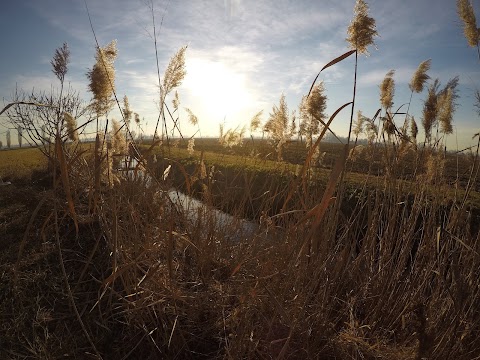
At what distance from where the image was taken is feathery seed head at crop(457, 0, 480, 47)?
2.48 m

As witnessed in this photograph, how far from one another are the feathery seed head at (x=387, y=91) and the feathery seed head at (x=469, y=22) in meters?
0.80

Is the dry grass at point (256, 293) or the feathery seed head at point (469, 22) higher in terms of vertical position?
the feathery seed head at point (469, 22)

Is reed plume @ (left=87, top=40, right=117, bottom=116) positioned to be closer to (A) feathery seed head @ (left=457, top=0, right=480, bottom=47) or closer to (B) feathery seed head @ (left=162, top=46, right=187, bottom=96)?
(B) feathery seed head @ (left=162, top=46, right=187, bottom=96)

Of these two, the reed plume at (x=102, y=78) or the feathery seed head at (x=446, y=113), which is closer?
the reed plume at (x=102, y=78)

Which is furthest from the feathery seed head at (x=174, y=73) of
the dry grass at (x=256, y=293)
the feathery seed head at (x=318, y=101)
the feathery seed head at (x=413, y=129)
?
the feathery seed head at (x=413, y=129)

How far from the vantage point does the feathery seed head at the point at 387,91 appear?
322 centimetres

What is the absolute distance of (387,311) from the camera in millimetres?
2109

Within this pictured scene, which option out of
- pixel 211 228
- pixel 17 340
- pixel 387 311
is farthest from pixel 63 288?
pixel 387 311

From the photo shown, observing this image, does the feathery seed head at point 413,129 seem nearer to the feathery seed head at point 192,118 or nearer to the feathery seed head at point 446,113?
the feathery seed head at point 446,113

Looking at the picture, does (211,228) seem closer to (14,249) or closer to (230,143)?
(230,143)

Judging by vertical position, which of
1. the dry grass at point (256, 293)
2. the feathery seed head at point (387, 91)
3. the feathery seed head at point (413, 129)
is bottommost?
the dry grass at point (256, 293)

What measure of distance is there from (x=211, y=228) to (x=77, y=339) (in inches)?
44.4

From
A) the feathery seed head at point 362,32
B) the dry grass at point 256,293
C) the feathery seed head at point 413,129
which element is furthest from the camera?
the feathery seed head at point 413,129

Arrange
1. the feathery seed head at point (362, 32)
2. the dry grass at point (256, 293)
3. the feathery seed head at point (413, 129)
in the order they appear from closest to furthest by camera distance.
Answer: the dry grass at point (256, 293), the feathery seed head at point (362, 32), the feathery seed head at point (413, 129)
